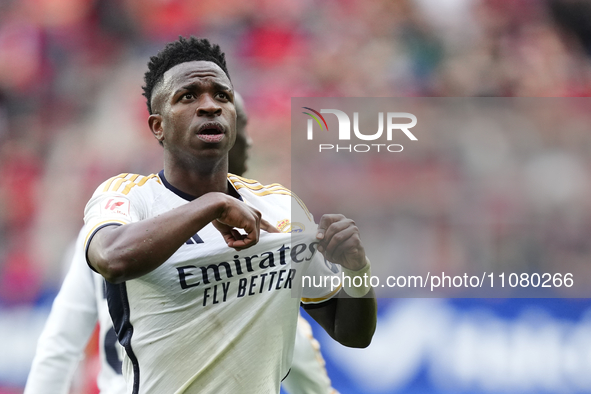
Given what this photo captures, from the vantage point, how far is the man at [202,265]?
2.07 metres

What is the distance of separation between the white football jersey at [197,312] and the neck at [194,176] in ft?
0.12

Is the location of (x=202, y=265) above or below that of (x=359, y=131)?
below

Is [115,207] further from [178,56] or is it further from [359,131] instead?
[359,131]

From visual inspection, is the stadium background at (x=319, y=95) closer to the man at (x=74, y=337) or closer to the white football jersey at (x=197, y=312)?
the man at (x=74, y=337)

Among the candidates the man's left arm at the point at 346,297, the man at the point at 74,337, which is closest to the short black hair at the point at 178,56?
the man's left arm at the point at 346,297

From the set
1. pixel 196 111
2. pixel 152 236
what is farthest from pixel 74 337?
pixel 152 236

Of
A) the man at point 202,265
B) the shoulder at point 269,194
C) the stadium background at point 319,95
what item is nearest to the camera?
the man at point 202,265

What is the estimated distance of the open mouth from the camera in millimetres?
2162

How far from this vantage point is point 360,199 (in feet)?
17.4

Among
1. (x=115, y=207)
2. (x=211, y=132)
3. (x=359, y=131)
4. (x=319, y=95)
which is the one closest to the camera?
(x=115, y=207)

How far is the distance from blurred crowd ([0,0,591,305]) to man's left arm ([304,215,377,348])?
2.86 m

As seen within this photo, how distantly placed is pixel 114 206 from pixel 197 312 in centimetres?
45

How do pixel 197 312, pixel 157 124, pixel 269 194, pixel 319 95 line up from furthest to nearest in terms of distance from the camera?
pixel 319 95
pixel 269 194
pixel 157 124
pixel 197 312

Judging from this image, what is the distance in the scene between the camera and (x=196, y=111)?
2174 mm
